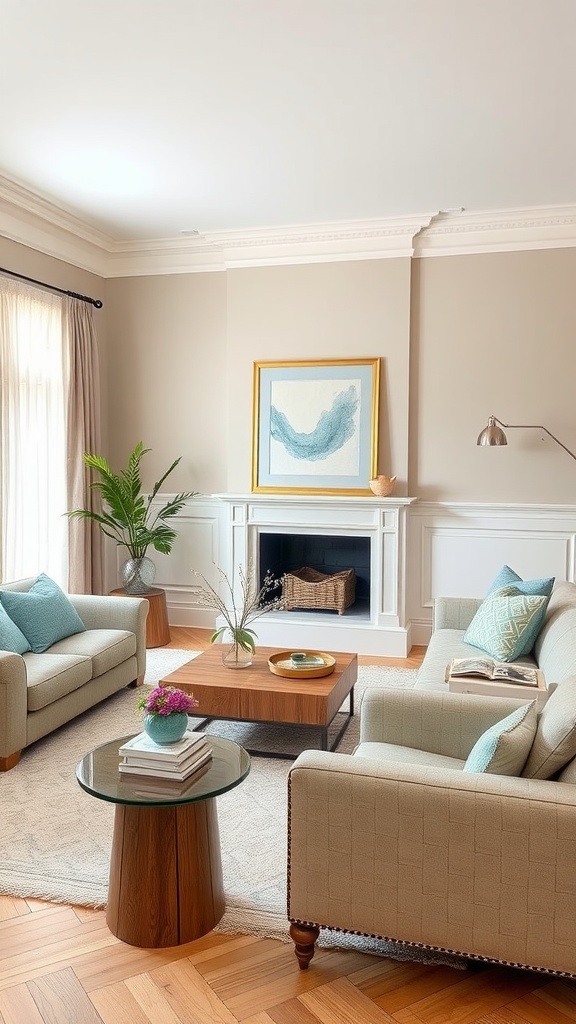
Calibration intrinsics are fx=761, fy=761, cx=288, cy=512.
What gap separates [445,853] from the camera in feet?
6.03

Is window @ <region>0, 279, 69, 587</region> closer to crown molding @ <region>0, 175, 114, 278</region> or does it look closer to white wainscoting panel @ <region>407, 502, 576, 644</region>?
crown molding @ <region>0, 175, 114, 278</region>

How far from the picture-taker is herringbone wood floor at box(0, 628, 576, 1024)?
6.11 feet

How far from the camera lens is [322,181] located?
446 cm

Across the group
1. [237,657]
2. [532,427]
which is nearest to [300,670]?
[237,657]

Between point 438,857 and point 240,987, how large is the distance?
637 millimetres

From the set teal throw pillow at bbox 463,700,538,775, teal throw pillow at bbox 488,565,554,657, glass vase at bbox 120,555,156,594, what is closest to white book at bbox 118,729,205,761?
teal throw pillow at bbox 463,700,538,775

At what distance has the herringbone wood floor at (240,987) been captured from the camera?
1.86 m

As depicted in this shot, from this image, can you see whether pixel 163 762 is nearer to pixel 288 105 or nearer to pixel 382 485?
pixel 288 105

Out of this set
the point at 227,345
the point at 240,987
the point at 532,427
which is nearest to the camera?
the point at 240,987

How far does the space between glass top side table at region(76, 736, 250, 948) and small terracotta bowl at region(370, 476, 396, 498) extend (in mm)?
3229

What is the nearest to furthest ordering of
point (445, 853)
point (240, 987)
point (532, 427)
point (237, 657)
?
point (445, 853), point (240, 987), point (237, 657), point (532, 427)

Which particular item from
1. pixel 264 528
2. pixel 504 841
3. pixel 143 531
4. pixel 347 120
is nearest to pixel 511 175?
pixel 347 120

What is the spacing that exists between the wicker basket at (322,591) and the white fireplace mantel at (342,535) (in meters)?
0.08

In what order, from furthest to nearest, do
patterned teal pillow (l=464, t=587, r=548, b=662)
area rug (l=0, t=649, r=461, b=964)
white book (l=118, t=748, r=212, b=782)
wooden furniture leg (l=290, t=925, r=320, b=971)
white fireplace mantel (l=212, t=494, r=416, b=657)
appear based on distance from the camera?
white fireplace mantel (l=212, t=494, r=416, b=657)
patterned teal pillow (l=464, t=587, r=548, b=662)
area rug (l=0, t=649, r=461, b=964)
white book (l=118, t=748, r=212, b=782)
wooden furniture leg (l=290, t=925, r=320, b=971)
